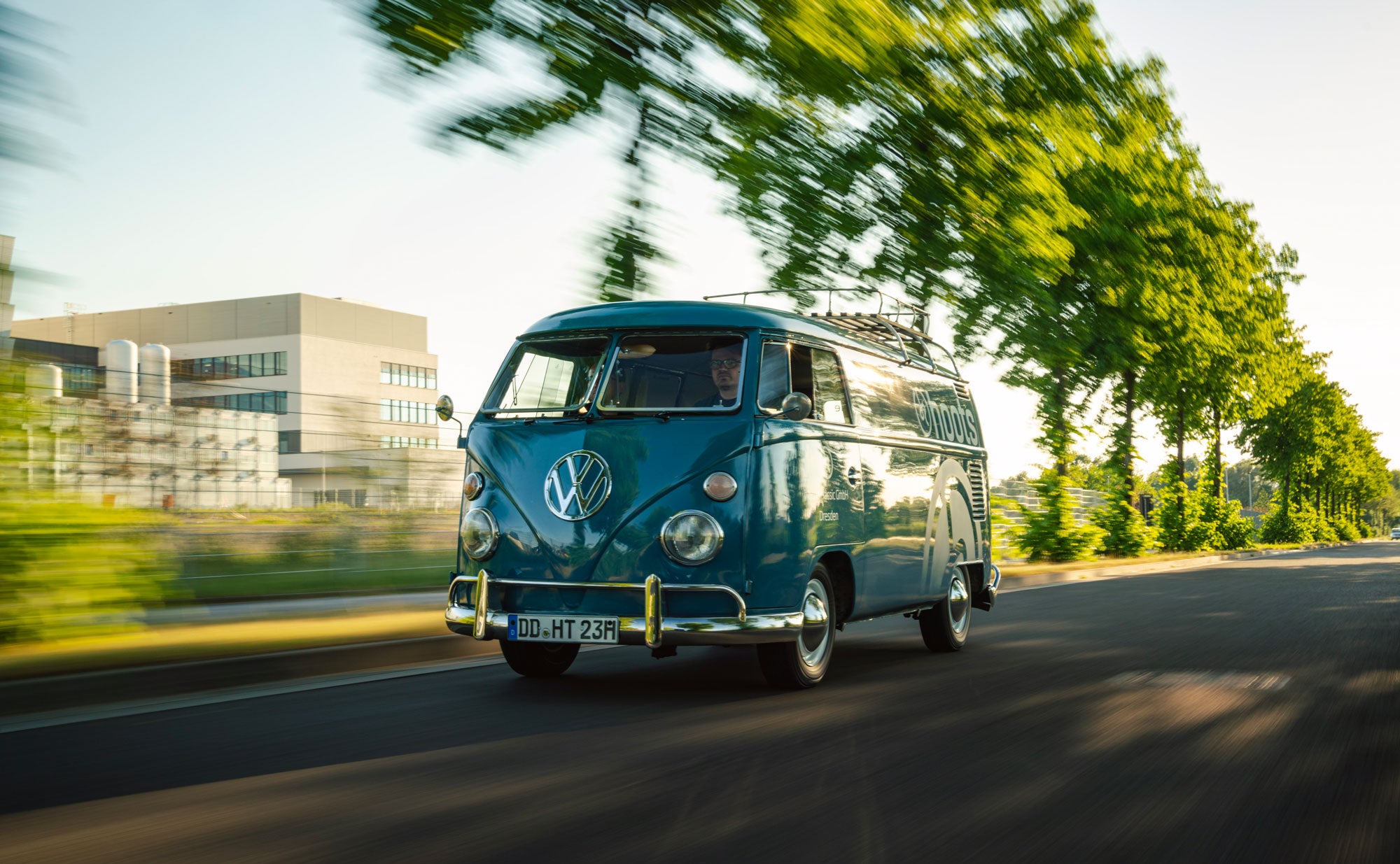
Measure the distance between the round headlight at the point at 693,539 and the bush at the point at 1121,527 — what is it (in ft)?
90.2

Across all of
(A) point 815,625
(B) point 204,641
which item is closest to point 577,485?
(A) point 815,625

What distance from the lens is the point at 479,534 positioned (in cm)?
795

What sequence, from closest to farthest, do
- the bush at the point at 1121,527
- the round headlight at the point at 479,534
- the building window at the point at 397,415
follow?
the round headlight at the point at 479,534 < the building window at the point at 397,415 < the bush at the point at 1121,527

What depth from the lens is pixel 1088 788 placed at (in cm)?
525

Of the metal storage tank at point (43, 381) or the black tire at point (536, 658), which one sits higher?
the metal storage tank at point (43, 381)

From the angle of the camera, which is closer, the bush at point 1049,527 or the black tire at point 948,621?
the black tire at point 948,621

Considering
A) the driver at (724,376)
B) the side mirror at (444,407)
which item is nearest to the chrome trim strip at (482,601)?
the side mirror at (444,407)

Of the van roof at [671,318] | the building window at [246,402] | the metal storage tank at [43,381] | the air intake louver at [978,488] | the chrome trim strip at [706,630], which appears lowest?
the chrome trim strip at [706,630]

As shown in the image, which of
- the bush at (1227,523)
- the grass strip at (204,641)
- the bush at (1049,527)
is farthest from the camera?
the bush at (1227,523)

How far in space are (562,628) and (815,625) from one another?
1732 mm

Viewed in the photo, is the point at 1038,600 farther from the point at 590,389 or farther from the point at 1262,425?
the point at 1262,425

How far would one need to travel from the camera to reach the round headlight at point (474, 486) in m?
8.11

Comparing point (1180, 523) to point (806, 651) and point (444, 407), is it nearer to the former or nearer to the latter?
point (806, 651)

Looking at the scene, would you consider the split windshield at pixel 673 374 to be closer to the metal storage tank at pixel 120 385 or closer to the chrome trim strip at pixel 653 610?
the chrome trim strip at pixel 653 610
